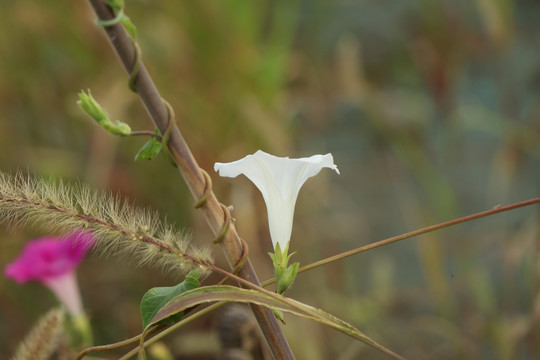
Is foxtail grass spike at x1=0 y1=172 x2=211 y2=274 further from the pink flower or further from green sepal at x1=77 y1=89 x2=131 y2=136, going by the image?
the pink flower

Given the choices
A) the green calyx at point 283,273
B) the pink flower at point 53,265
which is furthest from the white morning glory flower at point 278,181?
the pink flower at point 53,265

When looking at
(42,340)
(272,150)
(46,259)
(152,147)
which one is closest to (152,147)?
(152,147)

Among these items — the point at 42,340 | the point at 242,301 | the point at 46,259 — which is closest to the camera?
the point at 242,301

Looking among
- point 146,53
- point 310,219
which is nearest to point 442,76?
point 310,219

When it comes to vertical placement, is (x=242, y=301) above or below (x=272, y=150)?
below

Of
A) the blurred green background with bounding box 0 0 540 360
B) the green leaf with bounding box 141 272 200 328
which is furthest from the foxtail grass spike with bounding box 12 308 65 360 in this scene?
the blurred green background with bounding box 0 0 540 360

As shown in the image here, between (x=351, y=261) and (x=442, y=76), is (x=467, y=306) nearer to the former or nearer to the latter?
(x=351, y=261)

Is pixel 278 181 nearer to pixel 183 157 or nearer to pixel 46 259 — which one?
pixel 183 157
